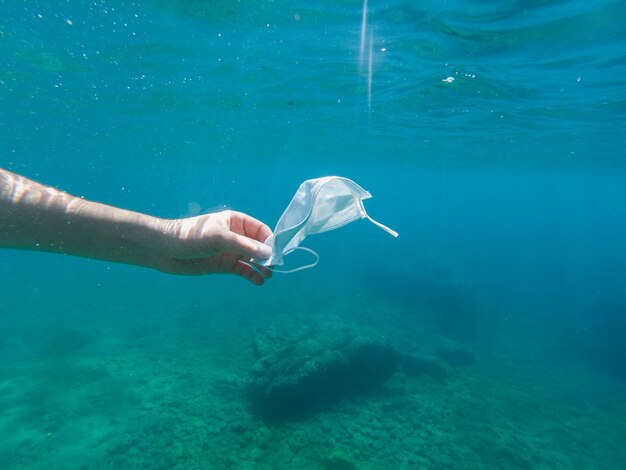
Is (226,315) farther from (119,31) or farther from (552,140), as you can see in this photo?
(552,140)

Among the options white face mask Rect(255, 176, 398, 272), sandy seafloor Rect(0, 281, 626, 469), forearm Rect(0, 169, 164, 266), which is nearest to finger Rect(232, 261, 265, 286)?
white face mask Rect(255, 176, 398, 272)

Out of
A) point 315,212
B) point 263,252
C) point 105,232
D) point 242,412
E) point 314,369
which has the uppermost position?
point 315,212

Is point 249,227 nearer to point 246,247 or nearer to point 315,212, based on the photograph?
point 246,247

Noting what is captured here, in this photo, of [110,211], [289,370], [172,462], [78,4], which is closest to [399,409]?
[289,370]

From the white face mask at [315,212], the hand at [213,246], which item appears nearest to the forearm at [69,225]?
the hand at [213,246]

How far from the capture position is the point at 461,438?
8.97 meters

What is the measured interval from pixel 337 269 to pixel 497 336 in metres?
16.9

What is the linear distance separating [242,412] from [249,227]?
7.63 m

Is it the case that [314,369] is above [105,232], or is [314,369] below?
below

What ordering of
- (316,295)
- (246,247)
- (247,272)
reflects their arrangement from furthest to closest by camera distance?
1. (316,295)
2. (247,272)
3. (246,247)

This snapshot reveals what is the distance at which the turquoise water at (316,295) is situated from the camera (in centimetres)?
881

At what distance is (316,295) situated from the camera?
2412 centimetres

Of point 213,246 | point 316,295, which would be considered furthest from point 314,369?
point 316,295

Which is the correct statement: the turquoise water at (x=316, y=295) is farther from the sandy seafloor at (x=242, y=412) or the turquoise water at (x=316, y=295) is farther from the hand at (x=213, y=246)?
the hand at (x=213, y=246)
